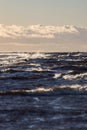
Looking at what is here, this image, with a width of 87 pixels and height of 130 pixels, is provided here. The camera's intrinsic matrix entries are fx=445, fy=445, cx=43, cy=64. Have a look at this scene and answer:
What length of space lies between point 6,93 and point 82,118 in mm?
17254

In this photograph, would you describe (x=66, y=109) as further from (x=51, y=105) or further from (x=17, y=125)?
(x=17, y=125)

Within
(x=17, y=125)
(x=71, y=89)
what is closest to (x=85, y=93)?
(x=71, y=89)

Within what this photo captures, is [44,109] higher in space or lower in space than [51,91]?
lower

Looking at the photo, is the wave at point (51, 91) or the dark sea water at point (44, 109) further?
the wave at point (51, 91)

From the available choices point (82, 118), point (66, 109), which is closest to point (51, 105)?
point (66, 109)

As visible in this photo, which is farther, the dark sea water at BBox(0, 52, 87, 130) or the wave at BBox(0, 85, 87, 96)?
the wave at BBox(0, 85, 87, 96)

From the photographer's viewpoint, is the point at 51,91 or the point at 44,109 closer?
the point at 44,109

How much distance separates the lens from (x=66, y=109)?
36.9 meters

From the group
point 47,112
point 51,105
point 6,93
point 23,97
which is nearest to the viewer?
point 47,112

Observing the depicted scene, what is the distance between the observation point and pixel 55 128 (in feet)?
99.7

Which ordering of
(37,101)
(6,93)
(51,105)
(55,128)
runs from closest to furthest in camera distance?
(55,128) → (51,105) → (37,101) → (6,93)

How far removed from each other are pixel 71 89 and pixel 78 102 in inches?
404

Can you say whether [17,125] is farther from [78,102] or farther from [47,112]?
[78,102]

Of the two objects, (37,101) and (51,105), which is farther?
(37,101)
